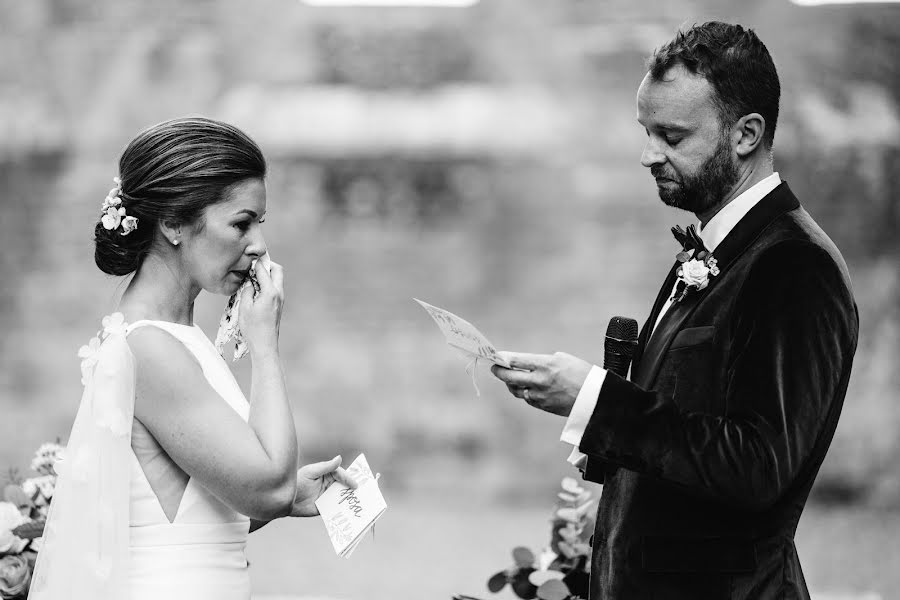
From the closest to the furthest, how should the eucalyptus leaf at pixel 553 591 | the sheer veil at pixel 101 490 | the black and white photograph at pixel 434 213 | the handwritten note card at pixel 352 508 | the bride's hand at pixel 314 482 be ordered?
the sheer veil at pixel 101 490
the handwritten note card at pixel 352 508
the bride's hand at pixel 314 482
the eucalyptus leaf at pixel 553 591
the black and white photograph at pixel 434 213

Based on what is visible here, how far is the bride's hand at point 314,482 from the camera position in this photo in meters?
2.00

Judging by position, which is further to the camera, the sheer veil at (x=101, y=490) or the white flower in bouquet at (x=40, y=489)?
the white flower in bouquet at (x=40, y=489)

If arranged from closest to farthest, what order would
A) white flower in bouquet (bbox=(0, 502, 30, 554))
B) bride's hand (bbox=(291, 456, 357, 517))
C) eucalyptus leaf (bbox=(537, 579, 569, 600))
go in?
bride's hand (bbox=(291, 456, 357, 517))
white flower in bouquet (bbox=(0, 502, 30, 554))
eucalyptus leaf (bbox=(537, 579, 569, 600))

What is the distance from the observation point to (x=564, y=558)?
2.63 metres

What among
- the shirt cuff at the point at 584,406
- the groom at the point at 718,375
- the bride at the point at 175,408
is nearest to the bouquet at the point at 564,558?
the groom at the point at 718,375

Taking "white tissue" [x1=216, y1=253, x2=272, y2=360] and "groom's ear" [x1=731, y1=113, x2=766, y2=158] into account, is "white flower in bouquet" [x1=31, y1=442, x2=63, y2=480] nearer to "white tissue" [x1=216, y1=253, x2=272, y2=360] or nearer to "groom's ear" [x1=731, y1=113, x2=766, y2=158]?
"white tissue" [x1=216, y1=253, x2=272, y2=360]

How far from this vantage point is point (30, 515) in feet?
8.07

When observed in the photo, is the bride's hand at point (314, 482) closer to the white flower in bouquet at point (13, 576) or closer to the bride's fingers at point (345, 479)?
the bride's fingers at point (345, 479)

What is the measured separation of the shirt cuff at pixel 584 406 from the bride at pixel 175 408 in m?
0.51

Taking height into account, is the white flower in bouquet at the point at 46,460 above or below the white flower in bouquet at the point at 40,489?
above

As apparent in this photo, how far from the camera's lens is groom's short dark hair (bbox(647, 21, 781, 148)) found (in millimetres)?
1906

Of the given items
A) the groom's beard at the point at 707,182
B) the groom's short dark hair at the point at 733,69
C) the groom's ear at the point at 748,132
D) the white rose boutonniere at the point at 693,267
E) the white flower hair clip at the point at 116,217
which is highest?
the groom's short dark hair at the point at 733,69

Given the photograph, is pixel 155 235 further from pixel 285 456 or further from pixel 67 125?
pixel 67 125

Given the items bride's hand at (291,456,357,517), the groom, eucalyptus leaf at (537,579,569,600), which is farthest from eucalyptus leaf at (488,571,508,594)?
bride's hand at (291,456,357,517)
